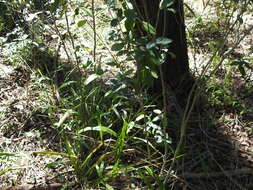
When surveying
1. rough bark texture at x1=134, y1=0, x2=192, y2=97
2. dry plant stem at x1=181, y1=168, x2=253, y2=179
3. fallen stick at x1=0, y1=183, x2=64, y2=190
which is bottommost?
dry plant stem at x1=181, y1=168, x2=253, y2=179

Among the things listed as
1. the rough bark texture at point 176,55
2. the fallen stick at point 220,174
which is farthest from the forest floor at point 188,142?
the rough bark texture at point 176,55

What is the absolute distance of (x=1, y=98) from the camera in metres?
2.71

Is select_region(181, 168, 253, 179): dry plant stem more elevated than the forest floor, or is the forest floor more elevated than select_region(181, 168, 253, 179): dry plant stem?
the forest floor

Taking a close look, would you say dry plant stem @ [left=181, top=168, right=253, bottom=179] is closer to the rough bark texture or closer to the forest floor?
the forest floor

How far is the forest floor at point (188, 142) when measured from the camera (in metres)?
1.96

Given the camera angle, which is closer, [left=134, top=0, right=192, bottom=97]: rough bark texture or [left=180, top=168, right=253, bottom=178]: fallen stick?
[left=180, top=168, right=253, bottom=178]: fallen stick

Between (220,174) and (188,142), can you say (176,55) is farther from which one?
(220,174)

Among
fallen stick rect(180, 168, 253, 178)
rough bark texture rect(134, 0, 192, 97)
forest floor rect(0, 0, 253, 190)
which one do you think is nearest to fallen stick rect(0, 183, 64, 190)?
forest floor rect(0, 0, 253, 190)

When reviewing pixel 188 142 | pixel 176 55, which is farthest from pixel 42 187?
pixel 176 55

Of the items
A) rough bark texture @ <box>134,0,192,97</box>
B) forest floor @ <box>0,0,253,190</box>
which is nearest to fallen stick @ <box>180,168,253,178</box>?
forest floor @ <box>0,0,253,190</box>

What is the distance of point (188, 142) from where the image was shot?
2154 millimetres

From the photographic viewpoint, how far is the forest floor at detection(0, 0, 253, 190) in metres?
1.96

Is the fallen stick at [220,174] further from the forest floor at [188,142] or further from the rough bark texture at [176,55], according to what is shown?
the rough bark texture at [176,55]

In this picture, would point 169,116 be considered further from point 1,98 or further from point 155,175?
point 1,98
